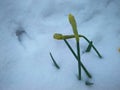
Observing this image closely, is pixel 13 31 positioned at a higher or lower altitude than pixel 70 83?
higher

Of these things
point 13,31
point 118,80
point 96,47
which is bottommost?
point 118,80

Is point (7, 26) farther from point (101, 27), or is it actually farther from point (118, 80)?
point (118, 80)

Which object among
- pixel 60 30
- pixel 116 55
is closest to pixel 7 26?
pixel 60 30

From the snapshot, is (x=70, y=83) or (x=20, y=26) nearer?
(x=70, y=83)

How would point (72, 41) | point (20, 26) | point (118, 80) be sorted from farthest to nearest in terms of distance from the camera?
point (20, 26) → point (72, 41) → point (118, 80)

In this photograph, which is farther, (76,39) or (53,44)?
(53,44)

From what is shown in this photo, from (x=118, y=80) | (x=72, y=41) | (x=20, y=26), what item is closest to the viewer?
(x=118, y=80)

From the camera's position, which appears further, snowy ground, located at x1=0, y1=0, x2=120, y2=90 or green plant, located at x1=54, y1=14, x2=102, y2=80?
snowy ground, located at x1=0, y1=0, x2=120, y2=90

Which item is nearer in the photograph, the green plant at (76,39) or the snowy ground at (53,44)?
the green plant at (76,39)
